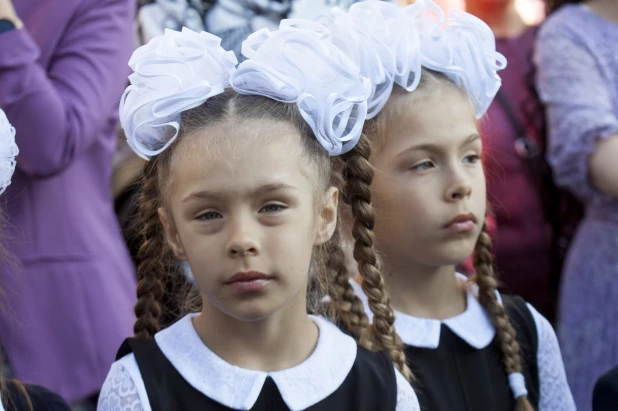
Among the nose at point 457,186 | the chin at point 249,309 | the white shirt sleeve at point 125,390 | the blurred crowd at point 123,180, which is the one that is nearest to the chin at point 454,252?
the nose at point 457,186

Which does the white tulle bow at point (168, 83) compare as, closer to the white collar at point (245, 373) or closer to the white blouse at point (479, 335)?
the white collar at point (245, 373)

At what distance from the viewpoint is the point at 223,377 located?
7.07 ft

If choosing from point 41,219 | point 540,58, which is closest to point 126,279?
point 41,219

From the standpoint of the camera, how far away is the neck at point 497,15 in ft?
14.8

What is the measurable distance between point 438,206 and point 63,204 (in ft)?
3.30

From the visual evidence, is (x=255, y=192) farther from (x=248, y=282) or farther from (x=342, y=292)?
(x=342, y=292)

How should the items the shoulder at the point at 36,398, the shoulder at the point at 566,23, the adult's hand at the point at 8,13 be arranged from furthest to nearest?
the shoulder at the point at 566,23 → the adult's hand at the point at 8,13 → the shoulder at the point at 36,398

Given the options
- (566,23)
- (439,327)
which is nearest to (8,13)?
(439,327)

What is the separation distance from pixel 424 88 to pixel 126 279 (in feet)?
3.26

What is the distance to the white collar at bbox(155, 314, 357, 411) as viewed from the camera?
214 cm

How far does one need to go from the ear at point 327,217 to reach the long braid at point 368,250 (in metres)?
0.13

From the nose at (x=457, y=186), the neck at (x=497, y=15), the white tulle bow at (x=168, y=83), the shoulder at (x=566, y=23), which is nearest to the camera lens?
the white tulle bow at (x=168, y=83)

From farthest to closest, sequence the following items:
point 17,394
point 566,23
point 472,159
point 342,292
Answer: point 566,23 < point 472,159 < point 342,292 < point 17,394

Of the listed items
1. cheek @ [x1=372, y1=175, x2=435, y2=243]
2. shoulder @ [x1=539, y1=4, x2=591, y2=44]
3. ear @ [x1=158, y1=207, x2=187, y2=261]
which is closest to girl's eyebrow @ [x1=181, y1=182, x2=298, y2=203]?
ear @ [x1=158, y1=207, x2=187, y2=261]
